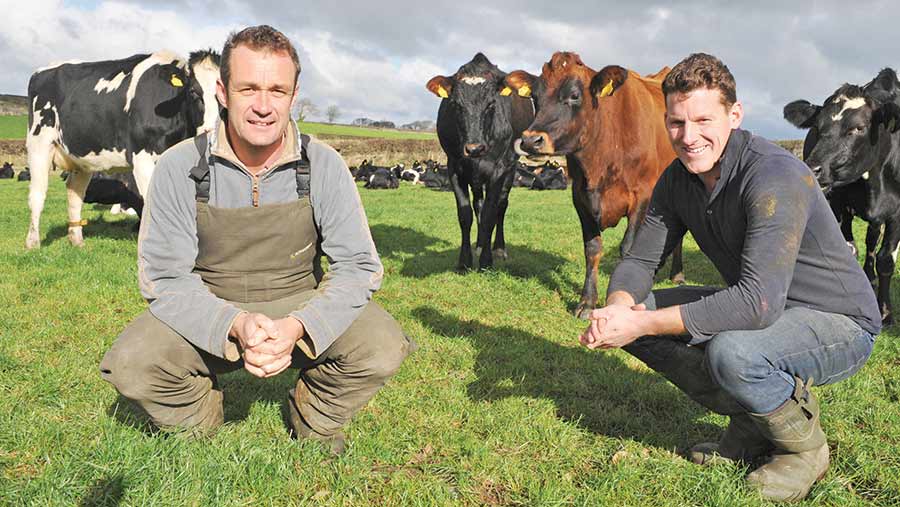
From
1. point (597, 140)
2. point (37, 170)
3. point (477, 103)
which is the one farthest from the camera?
point (37, 170)

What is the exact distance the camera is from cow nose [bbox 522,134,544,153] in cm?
541

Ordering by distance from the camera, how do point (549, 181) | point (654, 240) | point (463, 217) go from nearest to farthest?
point (654, 240), point (463, 217), point (549, 181)

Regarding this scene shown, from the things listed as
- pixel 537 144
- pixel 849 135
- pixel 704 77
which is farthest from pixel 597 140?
pixel 704 77

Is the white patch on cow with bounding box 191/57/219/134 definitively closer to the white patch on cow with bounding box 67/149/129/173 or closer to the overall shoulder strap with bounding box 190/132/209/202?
the white patch on cow with bounding box 67/149/129/173

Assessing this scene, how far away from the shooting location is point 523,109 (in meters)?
8.72

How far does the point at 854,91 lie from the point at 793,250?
13.0 feet

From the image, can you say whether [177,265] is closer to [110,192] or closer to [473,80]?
[473,80]

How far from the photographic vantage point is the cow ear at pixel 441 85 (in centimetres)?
770

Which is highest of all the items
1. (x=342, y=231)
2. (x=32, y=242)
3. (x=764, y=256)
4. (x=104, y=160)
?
(x=764, y=256)

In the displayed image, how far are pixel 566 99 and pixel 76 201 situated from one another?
23.7 ft

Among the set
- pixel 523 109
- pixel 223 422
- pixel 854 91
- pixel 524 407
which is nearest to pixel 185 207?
pixel 223 422

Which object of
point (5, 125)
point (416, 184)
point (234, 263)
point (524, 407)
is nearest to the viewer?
point (234, 263)

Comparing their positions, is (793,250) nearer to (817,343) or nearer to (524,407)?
(817,343)

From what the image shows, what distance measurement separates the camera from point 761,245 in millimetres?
2455
